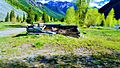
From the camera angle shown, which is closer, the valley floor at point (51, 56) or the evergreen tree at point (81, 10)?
the valley floor at point (51, 56)

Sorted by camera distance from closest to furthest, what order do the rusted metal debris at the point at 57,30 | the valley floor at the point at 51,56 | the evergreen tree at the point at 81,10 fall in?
the valley floor at the point at 51,56 → the rusted metal debris at the point at 57,30 → the evergreen tree at the point at 81,10

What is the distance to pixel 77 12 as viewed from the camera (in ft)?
342

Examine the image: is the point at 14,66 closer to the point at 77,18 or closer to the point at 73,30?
the point at 73,30

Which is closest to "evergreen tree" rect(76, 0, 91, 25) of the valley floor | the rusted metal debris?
the rusted metal debris

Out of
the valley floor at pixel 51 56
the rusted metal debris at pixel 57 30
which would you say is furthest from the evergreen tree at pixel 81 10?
the valley floor at pixel 51 56

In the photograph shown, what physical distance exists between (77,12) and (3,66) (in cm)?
8172

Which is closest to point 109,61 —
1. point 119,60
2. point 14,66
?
point 119,60

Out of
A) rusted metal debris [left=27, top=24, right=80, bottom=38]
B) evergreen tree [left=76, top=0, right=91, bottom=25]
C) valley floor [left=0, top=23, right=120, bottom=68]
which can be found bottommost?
valley floor [left=0, top=23, right=120, bottom=68]

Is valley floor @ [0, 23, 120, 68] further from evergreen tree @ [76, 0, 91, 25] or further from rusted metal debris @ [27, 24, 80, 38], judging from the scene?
evergreen tree @ [76, 0, 91, 25]

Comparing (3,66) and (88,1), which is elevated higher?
(88,1)

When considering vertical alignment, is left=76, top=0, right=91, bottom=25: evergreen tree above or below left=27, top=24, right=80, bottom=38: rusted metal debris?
above

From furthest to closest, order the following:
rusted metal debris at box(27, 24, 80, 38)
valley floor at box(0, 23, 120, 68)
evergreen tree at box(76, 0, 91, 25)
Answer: evergreen tree at box(76, 0, 91, 25) → rusted metal debris at box(27, 24, 80, 38) → valley floor at box(0, 23, 120, 68)

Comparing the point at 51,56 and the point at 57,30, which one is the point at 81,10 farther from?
the point at 51,56

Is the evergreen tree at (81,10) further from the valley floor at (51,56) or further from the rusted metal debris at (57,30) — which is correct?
the valley floor at (51,56)
